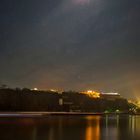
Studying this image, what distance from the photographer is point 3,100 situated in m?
200

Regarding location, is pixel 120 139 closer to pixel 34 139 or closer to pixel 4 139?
pixel 34 139

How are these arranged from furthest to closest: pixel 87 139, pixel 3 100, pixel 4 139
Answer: pixel 3 100
pixel 87 139
pixel 4 139

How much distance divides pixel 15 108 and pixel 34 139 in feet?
579

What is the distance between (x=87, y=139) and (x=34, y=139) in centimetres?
419

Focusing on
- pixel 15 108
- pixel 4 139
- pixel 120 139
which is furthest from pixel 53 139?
pixel 15 108

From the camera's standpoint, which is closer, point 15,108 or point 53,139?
point 53,139

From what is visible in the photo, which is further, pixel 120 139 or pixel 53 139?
pixel 120 139

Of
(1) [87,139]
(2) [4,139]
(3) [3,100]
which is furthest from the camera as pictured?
(3) [3,100]

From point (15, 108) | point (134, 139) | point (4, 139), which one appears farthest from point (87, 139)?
point (15, 108)

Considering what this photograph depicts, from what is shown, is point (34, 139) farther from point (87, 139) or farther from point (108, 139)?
point (108, 139)

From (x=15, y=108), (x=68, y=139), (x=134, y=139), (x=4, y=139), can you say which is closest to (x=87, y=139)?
(x=68, y=139)

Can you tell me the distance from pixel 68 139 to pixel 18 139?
152 inches

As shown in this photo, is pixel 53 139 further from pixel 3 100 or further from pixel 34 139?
pixel 3 100

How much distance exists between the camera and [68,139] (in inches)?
1072
